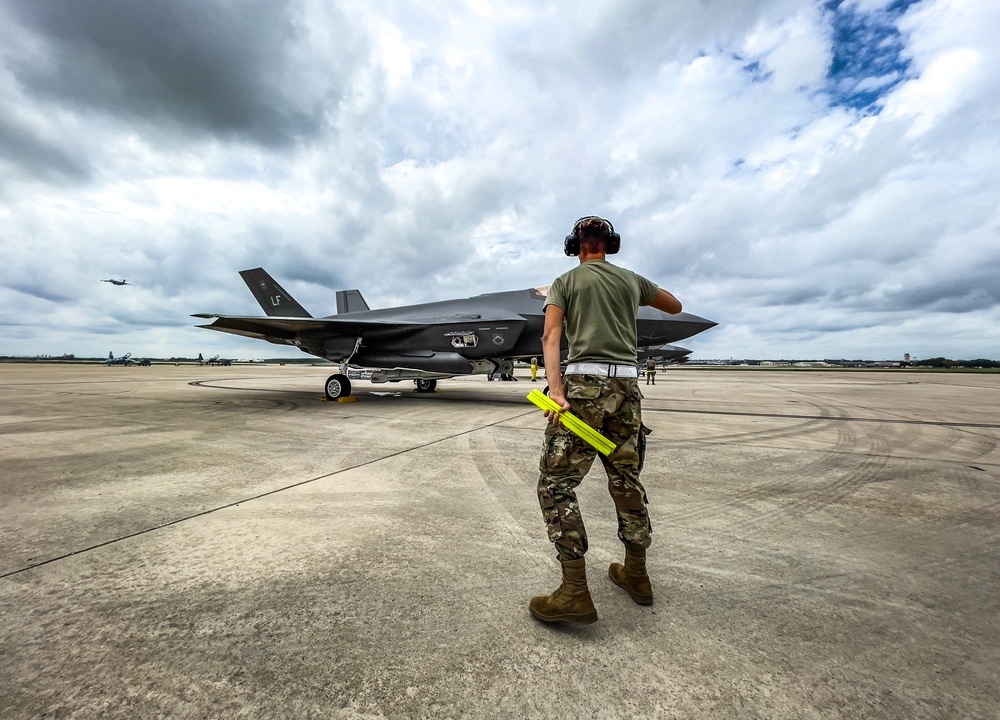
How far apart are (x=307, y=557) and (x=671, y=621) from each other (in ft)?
5.95

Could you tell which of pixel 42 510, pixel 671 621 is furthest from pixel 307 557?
pixel 42 510

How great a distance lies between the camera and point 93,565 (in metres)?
2.12

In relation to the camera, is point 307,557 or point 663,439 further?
point 663,439

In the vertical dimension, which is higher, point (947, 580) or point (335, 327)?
point (335, 327)

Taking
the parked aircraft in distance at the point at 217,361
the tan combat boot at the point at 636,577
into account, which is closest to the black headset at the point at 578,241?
Result: the tan combat boot at the point at 636,577

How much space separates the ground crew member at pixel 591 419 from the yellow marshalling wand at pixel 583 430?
45mm

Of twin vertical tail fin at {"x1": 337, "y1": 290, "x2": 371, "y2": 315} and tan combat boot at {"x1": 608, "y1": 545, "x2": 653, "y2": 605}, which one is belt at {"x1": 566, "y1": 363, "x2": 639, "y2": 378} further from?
twin vertical tail fin at {"x1": 337, "y1": 290, "x2": 371, "y2": 315}

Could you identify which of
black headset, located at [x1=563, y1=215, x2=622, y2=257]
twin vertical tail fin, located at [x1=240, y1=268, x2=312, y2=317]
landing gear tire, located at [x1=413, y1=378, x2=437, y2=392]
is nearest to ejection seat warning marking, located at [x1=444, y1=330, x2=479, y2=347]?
landing gear tire, located at [x1=413, y1=378, x2=437, y2=392]

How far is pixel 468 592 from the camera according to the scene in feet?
6.35

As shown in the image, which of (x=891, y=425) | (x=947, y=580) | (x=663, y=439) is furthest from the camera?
(x=891, y=425)

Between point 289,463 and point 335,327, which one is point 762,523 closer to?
point 289,463

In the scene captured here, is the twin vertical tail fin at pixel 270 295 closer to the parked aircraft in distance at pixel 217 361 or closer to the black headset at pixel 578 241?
the black headset at pixel 578 241

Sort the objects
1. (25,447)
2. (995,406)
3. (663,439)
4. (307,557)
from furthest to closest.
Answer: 1. (995,406)
2. (663,439)
3. (25,447)
4. (307,557)

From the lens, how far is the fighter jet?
9.92 metres
